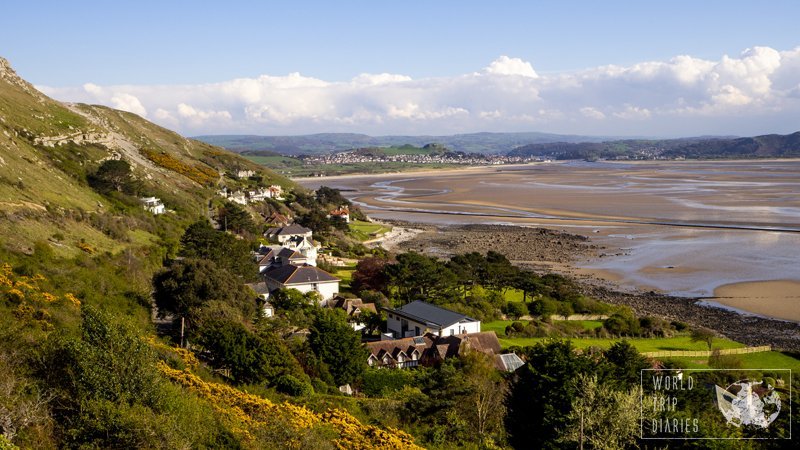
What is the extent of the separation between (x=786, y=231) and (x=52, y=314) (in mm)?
69814

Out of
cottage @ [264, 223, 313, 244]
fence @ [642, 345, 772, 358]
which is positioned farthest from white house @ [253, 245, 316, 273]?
fence @ [642, 345, 772, 358]

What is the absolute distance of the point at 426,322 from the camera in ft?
98.7

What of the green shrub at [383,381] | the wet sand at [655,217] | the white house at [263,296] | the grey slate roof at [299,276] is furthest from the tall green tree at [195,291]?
the wet sand at [655,217]

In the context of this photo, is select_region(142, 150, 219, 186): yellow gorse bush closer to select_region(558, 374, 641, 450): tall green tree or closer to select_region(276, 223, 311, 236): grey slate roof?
select_region(276, 223, 311, 236): grey slate roof

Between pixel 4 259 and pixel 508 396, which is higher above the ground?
pixel 4 259

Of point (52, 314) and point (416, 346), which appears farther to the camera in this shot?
point (416, 346)

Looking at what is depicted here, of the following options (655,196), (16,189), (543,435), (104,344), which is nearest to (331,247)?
(16,189)

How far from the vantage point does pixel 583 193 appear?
115 meters

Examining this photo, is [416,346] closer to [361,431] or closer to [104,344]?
[361,431]

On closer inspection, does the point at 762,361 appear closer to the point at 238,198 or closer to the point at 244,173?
the point at 238,198

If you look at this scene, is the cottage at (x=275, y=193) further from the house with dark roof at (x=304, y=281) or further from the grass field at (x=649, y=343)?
the grass field at (x=649, y=343)

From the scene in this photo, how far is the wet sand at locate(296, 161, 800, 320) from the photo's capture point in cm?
5094

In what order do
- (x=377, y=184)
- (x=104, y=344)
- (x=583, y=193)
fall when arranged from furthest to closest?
1. (x=377, y=184)
2. (x=583, y=193)
3. (x=104, y=344)

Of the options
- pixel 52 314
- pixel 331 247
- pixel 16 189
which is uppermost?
pixel 16 189
